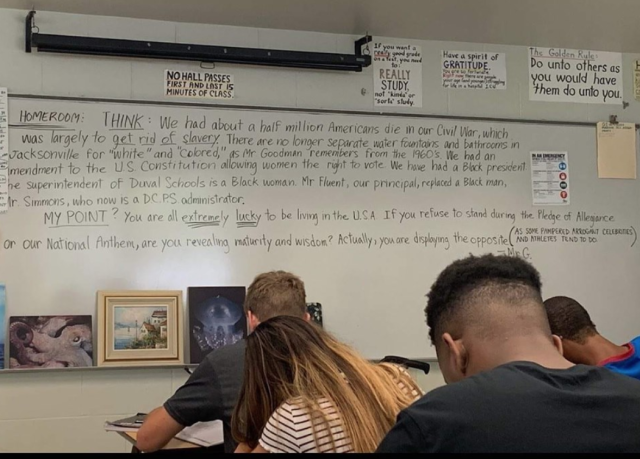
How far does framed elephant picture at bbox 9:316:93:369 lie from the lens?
10.9 ft

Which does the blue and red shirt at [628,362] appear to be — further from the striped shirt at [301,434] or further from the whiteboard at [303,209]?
the whiteboard at [303,209]

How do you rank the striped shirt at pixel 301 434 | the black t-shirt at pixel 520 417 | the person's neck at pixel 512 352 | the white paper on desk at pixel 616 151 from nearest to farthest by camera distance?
the black t-shirt at pixel 520 417 < the person's neck at pixel 512 352 < the striped shirt at pixel 301 434 < the white paper on desk at pixel 616 151

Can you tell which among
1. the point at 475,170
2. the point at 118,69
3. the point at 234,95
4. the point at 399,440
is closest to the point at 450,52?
the point at 475,170

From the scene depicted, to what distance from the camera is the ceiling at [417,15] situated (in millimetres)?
3500

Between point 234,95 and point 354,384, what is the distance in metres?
2.33

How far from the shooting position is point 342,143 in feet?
12.6

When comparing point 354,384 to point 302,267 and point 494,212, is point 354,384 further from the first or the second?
point 494,212

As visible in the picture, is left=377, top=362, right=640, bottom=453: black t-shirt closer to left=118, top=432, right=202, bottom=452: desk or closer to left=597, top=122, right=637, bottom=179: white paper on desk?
left=118, top=432, right=202, bottom=452: desk

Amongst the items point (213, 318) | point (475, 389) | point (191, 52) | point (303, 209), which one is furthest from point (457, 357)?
point (191, 52)

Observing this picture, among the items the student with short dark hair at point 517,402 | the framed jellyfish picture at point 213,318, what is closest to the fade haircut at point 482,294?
the student with short dark hair at point 517,402

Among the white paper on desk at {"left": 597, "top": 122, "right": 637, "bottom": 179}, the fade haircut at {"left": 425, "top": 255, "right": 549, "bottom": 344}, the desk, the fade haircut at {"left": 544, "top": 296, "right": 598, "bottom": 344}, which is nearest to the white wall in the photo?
the white paper on desk at {"left": 597, "top": 122, "right": 637, "bottom": 179}

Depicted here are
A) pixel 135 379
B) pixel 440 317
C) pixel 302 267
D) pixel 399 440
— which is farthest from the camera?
pixel 302 267

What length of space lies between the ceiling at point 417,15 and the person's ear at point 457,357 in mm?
2458

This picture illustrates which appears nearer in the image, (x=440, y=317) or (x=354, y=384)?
(x=440, y=317)
